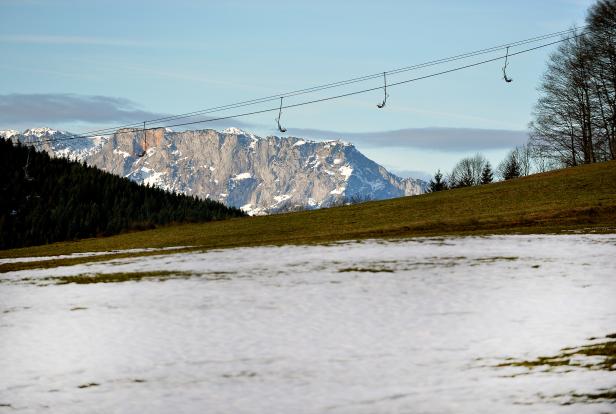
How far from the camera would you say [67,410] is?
1299 centimetres

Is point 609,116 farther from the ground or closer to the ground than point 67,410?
farther from the ground

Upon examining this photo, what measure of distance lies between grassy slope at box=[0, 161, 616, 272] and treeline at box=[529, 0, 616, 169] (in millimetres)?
10786

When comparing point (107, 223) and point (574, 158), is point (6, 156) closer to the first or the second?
point (107, 223)

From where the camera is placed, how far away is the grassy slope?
43.3 meters

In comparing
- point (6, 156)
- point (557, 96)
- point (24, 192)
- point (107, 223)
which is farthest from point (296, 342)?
point (6, 156)

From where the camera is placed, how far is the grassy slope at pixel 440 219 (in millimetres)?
43344

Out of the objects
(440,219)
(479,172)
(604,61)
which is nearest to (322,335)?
(440,219)

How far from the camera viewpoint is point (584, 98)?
250ft

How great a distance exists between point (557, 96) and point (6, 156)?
16259 cm

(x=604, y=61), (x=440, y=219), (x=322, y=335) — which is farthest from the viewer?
(x=604, y=61)

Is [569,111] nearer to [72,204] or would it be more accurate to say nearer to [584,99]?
[584,99]

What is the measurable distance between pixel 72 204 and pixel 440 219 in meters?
135

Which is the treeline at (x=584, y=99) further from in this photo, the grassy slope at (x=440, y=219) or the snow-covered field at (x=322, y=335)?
the snow-covered field at (x=322, y=335)

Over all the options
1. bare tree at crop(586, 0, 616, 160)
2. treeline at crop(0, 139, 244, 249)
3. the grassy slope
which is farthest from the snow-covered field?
treeline at crop(0, 139, 244, 249)
